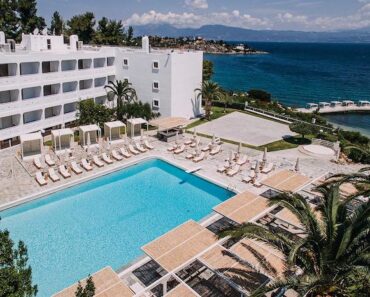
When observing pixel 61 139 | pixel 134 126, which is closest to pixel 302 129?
pixel 134 126

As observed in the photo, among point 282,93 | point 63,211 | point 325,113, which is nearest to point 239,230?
point 63,211

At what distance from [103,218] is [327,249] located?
12.8 metres

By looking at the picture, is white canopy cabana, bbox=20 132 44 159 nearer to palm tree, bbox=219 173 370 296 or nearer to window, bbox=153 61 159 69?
window, bbox=153 61 159 69

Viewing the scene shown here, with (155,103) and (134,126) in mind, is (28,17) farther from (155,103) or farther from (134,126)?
(134,126)

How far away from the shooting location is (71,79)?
110 ft

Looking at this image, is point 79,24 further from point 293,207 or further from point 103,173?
point 293,207

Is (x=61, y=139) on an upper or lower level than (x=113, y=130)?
lower

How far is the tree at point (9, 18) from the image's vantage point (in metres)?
53.2

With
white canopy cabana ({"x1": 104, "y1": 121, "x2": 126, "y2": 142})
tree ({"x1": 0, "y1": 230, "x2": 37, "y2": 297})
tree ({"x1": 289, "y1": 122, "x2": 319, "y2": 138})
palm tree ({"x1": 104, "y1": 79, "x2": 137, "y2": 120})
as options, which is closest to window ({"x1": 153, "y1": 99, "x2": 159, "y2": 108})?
palm tree ({"x1": 104, "y1": 79, "x2": 137, "y2": 120})

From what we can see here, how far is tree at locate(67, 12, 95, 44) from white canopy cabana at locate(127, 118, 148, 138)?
1697 inches

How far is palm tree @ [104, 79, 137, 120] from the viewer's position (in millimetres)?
34500

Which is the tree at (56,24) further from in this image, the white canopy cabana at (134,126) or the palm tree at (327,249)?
the palm tree at (327,249)

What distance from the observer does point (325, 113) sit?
56094mm

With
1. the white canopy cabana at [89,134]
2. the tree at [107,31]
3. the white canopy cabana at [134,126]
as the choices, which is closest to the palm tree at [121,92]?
the white canopy cabana at [134,126]
